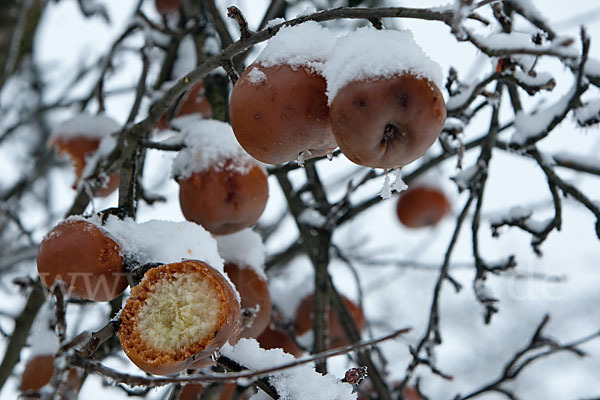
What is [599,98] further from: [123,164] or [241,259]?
[123,164]

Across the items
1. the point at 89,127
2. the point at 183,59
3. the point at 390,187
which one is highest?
the point at 183,59

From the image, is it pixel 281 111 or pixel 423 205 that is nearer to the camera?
pixel 281 111

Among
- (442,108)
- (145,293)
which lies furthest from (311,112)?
(145,293)

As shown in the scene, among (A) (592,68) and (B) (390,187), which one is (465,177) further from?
(B) (390,187)

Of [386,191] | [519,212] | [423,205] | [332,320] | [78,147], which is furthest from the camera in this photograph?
[423,205]

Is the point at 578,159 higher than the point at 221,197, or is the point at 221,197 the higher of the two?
the point at 578,159

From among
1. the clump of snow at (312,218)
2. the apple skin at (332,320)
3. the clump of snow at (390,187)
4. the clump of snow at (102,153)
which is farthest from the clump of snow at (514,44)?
the apple skin at (332,320)

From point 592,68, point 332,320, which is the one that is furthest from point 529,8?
point 332,320
